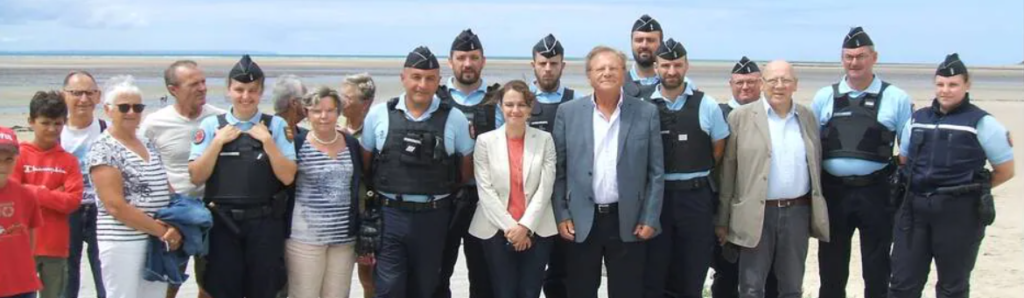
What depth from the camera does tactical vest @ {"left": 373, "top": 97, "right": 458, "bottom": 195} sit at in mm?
5578

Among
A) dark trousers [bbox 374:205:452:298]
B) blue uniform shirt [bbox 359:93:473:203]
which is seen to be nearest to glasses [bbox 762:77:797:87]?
blue uniform shirt [bbox 359:93:473:203]

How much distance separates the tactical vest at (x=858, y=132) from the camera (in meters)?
6.18

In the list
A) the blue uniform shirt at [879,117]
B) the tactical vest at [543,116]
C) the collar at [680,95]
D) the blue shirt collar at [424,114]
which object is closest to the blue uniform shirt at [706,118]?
the collar at [680,95]

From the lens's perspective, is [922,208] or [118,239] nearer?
[118,239]

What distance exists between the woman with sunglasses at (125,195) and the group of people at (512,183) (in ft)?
0.04

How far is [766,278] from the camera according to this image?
632 centimetres

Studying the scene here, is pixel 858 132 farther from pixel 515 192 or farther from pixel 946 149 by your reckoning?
pixel 515 192

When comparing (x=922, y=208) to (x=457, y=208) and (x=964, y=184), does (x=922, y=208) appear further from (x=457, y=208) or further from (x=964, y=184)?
(x=457, y=208)

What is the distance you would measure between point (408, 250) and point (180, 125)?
1613 millimetres

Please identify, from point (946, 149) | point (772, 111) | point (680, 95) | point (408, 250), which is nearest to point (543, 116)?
point (680, 95)

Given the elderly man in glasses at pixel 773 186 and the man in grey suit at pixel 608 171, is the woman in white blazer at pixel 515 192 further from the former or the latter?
the elderly man in glasses at pixel 773 186

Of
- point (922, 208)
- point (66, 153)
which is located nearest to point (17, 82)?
point (66, 153)

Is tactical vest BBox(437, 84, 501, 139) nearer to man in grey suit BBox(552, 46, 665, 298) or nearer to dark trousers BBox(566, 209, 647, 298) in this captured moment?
man in grey suit BBox(552, 46, 665, 298)

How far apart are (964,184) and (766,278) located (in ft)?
4.68
